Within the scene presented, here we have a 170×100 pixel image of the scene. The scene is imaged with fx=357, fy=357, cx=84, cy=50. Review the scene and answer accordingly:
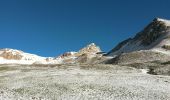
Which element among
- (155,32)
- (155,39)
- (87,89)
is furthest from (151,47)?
(87,89)

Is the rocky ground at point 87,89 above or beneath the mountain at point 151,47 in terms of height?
beneath

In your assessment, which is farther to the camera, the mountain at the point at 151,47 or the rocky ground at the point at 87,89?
the mountain at the point at 151,47

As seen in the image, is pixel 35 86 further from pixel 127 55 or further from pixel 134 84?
pixel 127 55

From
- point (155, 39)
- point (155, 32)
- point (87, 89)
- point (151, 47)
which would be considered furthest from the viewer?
point (155, 32)

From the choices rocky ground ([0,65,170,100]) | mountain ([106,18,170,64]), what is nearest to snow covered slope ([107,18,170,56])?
mountain ([106,18,170,64])

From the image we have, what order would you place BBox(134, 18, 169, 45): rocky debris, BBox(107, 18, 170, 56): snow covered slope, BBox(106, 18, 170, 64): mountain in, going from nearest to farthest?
BBox(106, 18, 170, 64): mountain, BBox(107, 18, 170, 56): snow covered slope, BBox(134, 18, 169, 45): rocky debris

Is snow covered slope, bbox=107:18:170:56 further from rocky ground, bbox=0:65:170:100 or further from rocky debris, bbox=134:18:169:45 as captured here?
rocky ground, bbox=0:65:170:100

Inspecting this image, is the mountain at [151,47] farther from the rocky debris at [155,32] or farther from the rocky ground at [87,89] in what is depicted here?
the rocky ground at [87,89]

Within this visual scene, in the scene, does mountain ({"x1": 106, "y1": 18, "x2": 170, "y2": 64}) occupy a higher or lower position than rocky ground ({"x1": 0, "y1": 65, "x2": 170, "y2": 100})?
higher

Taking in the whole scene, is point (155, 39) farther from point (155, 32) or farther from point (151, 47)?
→ point (151, 47)

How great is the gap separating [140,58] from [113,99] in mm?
79088

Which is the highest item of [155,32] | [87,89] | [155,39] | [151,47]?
[155,32]

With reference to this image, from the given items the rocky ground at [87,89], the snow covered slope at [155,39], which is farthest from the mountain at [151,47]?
the rocky ground at [87,89]

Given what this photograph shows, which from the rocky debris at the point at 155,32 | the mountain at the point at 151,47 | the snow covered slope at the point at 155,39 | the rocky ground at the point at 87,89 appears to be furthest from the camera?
the rocky debris at the point at 155,32
